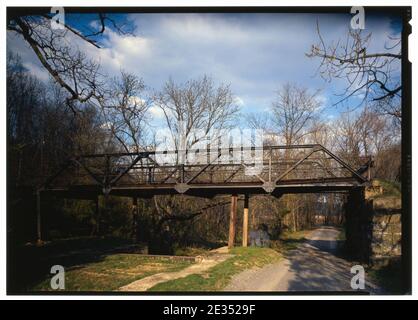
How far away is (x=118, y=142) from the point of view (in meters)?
18.2

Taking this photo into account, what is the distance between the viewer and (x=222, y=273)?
741 cm

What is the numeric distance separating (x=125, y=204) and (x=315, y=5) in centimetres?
1498

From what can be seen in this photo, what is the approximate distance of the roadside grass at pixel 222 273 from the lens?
6.02 m

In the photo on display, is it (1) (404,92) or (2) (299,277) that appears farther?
(2) (299,277)

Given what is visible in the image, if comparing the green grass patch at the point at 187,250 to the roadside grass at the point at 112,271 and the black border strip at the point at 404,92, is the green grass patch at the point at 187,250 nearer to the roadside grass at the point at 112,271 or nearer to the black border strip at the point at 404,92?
the roadside grass at the point at 112,271

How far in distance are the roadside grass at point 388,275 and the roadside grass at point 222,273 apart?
319 cm

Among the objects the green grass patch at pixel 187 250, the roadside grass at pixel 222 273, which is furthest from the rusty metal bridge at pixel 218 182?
the green grass patch at pixel 187 250

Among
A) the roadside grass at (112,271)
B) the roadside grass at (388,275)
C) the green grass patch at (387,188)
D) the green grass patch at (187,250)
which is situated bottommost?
the green grass patch at (187,250)

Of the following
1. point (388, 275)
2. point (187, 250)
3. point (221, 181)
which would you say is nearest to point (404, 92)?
point (388, 275)

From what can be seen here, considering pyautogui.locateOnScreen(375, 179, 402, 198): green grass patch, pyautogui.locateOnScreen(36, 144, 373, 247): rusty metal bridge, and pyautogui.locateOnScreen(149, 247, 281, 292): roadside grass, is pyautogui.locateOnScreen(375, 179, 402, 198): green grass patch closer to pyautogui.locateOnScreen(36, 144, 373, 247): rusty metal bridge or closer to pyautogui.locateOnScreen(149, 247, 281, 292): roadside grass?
pyautogui.locateOnScreen(36, 144, 373, 247): rusty metal bridge

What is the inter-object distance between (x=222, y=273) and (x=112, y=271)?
3115mm

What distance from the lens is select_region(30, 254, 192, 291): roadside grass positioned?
6258 millimetres

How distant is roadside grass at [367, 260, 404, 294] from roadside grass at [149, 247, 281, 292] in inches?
125

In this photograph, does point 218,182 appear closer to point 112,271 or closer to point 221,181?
point 221,181
